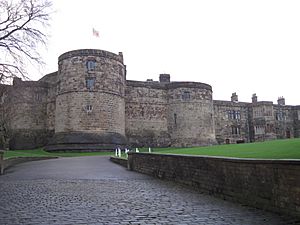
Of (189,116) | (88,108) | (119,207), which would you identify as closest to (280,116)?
(189,116)

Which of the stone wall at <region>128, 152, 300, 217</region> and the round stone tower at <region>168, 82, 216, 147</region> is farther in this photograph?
the round stone tower at <region>168, 82, 216, 147</region>

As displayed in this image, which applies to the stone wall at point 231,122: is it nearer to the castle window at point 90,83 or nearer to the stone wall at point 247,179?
the castle window at point 90,83

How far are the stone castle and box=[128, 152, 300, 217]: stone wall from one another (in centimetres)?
2431

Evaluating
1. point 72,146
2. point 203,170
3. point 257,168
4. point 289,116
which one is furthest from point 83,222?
point 289,116

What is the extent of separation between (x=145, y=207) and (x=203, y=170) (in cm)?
272

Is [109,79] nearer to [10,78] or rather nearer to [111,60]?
[111,60]

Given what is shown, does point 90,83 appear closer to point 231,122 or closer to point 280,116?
point 231,122

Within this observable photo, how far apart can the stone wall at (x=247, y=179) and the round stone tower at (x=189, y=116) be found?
117 ft

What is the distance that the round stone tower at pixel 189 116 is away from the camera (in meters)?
47.4

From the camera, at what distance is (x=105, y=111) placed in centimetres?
3900

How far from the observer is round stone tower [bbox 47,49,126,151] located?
37.2 meters

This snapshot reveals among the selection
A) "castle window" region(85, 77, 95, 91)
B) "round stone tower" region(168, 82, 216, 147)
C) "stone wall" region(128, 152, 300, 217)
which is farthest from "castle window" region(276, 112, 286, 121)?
"stone wall" region(128, 152, 300, 217)

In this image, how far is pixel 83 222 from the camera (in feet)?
19.1

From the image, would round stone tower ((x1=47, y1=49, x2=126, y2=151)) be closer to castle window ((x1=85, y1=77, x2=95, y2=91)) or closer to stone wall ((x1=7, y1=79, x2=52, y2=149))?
castle window ((x1=85, y1=77, x2=95, y2=91))
